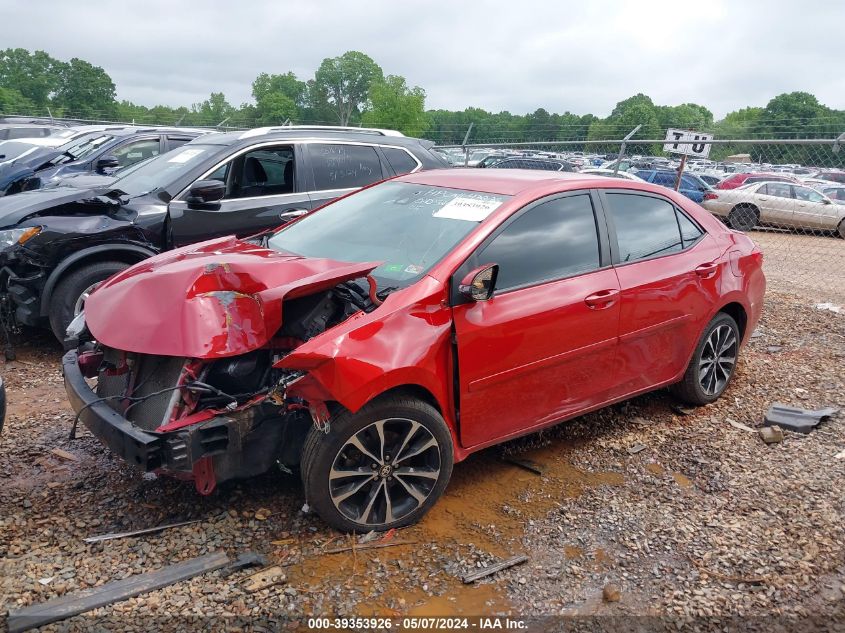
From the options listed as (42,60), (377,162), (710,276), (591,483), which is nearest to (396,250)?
(591,483)

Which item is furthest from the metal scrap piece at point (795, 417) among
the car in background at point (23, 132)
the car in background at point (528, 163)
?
the car in background at point (23, 132)

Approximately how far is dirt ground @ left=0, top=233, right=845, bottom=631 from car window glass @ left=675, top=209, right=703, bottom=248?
1307 millimetres

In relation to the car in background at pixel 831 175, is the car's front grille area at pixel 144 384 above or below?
below

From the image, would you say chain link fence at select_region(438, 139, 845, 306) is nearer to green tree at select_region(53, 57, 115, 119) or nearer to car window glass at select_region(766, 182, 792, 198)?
car window glass at select_region(766, 182, 792, 198)

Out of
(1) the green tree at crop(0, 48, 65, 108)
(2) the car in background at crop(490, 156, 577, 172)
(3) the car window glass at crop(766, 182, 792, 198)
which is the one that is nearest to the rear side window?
(2) the car in background at crop(490, 156, 577, 172)

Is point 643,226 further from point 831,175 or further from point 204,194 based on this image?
point 831,175

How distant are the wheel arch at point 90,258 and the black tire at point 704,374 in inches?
175

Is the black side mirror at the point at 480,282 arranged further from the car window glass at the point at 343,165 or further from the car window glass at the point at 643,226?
the car window glass at the point at 343,165

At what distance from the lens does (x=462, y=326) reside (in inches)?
135

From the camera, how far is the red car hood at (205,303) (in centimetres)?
311

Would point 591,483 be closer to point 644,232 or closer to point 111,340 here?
point 644,232

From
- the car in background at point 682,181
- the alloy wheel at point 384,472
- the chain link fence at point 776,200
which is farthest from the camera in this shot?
the car in background at point 682,181

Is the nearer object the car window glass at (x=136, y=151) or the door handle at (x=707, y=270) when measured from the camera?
the door handle at (x=707, y=270)

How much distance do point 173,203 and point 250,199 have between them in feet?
2.35
